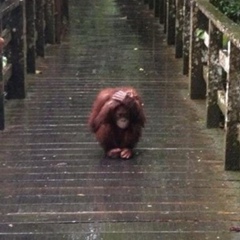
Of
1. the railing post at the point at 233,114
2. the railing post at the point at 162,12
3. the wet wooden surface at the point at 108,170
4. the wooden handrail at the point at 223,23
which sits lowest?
the railing post at the point at 162,12

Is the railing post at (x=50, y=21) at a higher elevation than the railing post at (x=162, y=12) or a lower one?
higher

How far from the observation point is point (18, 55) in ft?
25.6

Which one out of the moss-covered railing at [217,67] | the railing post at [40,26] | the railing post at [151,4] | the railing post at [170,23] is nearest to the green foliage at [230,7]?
the moss-covered railing at [217,67]

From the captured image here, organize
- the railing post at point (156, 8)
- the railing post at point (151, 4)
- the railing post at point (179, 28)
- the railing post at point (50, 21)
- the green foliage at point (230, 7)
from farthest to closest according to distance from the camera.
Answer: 1. the railing post at point (151, 4)
2. the railing post at point (156, 8)
3. the railing post at point (50, 21)
4. the railing post at point (179, 28)
5. the green foliage at point (230, 7)

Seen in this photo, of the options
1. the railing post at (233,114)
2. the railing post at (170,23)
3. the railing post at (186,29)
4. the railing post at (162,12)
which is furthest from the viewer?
the railing post at (162,12)

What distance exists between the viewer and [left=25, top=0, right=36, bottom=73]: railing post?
8805 millimetres

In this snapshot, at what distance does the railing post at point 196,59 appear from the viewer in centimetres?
748

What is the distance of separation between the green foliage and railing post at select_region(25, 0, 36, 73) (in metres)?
2.05

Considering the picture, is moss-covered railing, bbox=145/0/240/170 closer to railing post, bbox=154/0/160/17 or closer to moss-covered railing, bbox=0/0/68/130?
moss-covered railing, bbox=0/0/68/130

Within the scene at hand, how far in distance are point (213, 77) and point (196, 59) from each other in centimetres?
105

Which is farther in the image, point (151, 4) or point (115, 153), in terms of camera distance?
point (151, 4)

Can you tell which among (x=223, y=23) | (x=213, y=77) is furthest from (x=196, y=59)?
(x=223, y=23)

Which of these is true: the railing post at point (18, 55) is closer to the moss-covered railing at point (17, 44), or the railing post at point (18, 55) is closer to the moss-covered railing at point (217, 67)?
the moss-covered railing at point (17, 44)

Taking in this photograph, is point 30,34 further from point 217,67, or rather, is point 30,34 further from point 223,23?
point 223,23
